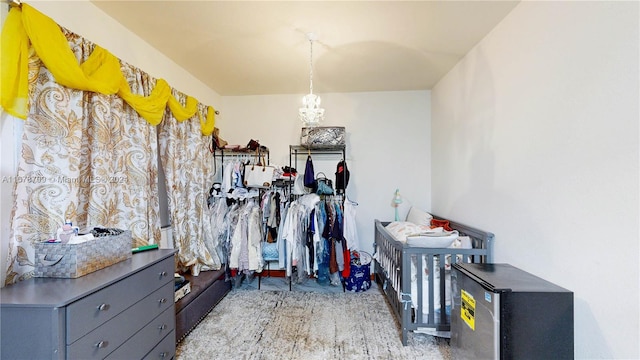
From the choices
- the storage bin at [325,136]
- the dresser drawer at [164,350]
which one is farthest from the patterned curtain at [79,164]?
the storage bin at [325,136]

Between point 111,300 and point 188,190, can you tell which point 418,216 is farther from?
point 111,300


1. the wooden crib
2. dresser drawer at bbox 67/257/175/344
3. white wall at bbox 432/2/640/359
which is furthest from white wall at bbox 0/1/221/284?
white wall at bbox 432/2/640/359

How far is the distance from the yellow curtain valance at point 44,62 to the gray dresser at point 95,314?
0.93 m

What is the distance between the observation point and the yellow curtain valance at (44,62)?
1.29 m

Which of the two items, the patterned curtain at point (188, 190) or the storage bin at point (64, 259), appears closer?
the storage bin at point (64, 259)

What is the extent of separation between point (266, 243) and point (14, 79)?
2.52 meters

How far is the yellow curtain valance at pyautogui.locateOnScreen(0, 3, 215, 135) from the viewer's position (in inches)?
51.0

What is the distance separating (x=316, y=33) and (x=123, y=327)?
246 cm

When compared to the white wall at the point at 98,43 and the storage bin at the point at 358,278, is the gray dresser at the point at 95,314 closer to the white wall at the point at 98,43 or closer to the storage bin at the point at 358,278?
the white wall at the point at 98,43

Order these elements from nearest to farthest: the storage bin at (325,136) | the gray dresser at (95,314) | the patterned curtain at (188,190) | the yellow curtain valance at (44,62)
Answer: the gray dresser at (95,314) → the yellow curtain valance at (44,62) → the patterned curtain at (188,190) → the storage bin at (325,136)

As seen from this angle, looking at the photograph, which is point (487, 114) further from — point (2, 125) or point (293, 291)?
point (2, 125)

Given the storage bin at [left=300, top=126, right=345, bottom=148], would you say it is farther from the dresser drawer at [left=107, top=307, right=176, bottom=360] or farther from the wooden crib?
the dresser drawer at [left=107, top=307, right=176, bottom=360]

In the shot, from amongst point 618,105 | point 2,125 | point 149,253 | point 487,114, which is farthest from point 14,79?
point 487,114

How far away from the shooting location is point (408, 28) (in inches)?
85.4
